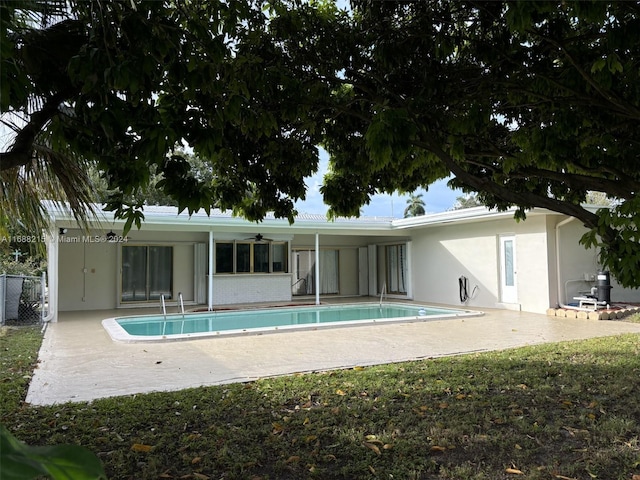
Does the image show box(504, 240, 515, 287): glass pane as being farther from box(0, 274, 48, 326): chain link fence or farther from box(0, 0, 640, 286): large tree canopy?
box(0, 274, 48, 326): chain link fence

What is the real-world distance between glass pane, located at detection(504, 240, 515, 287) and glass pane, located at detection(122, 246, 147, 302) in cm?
1292

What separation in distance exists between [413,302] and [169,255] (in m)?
9.78

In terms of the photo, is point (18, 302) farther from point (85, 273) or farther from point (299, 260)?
point (299, 260)

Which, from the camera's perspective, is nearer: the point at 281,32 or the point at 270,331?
the point at 281,32

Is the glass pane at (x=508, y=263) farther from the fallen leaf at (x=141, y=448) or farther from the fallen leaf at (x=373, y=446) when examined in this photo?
the fallen leaf at (x=141, y=448)

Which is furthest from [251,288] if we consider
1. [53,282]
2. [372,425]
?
[372,425]

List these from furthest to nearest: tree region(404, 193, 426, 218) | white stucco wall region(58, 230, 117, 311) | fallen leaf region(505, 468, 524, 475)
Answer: tree region(404, 193, 426, 218) < white stucco wall region(58, 230, 117, 311) < fallen leaf region(505, 468, 524, 475)

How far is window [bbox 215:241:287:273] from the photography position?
1820cm

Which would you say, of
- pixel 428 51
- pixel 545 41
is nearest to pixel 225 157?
pixel 428 51

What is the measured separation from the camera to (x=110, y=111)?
8.82 ft

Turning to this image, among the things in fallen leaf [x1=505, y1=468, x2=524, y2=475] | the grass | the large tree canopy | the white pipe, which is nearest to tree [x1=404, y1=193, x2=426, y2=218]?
the white pipe

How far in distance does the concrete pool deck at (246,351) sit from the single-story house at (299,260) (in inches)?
106

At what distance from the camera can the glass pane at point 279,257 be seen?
1925 cm

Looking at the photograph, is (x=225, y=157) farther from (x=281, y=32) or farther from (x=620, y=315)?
(x=620, y=315)
